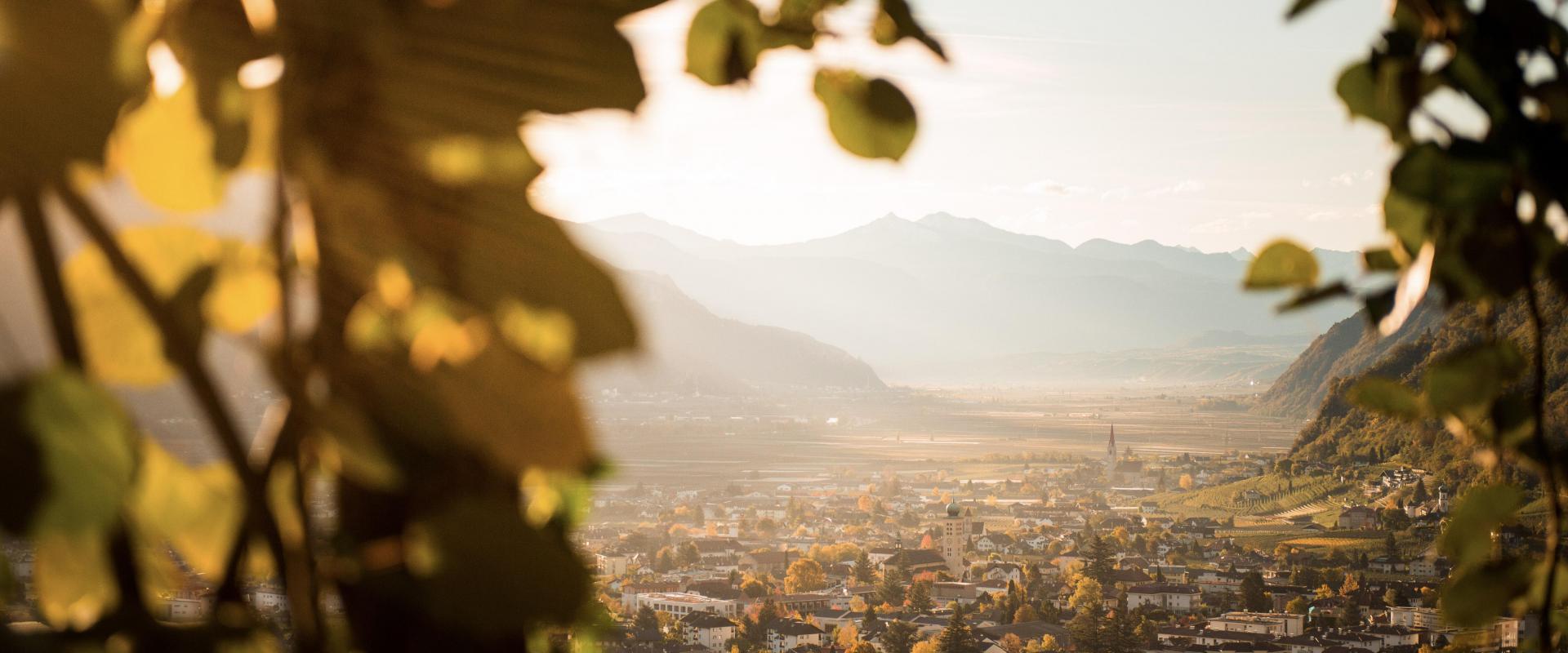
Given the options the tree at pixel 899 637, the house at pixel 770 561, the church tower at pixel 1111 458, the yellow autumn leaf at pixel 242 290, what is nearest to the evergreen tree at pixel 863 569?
the house at pixel 770 561

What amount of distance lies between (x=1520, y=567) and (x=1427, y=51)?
1.02 ft

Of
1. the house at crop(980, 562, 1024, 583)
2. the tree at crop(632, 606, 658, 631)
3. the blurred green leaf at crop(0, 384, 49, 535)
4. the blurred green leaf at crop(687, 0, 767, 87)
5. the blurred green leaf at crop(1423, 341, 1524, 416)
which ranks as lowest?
the house at crop(980, 562, 1024, 583)

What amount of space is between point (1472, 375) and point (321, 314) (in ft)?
1.95

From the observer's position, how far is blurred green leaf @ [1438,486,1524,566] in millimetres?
636

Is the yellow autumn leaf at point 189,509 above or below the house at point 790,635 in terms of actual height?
above

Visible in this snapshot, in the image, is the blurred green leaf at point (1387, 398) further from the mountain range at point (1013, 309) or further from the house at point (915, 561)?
the mountain range at point (1013, 309)

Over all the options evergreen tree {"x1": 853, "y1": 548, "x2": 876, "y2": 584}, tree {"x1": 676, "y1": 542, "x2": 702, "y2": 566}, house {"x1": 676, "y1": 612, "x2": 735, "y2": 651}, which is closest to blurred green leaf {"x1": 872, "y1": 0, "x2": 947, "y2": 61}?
house {"x1": 676, "y1": 612, "x2": 735, "y2": 651}

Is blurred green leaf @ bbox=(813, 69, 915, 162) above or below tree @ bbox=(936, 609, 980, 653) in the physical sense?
above

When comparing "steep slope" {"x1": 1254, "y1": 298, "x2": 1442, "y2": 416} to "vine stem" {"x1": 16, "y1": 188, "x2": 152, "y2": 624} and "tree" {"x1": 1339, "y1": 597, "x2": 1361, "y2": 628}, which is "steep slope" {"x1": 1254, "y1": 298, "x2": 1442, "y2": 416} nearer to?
"vine stem" {"x1": 16, "y1": 188, "x2": 152, "y2": 624}

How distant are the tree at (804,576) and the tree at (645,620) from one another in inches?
210

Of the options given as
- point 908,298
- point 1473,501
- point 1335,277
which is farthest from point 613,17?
point 908,298

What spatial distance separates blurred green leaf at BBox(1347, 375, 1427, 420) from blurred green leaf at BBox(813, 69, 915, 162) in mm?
368

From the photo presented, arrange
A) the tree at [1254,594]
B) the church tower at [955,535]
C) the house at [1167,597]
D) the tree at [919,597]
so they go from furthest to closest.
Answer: the church tower at [955,535] < the house at [1167,597] < the tree at [919,597] < the tree at [1254,594]

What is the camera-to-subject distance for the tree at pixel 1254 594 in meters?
12.9
